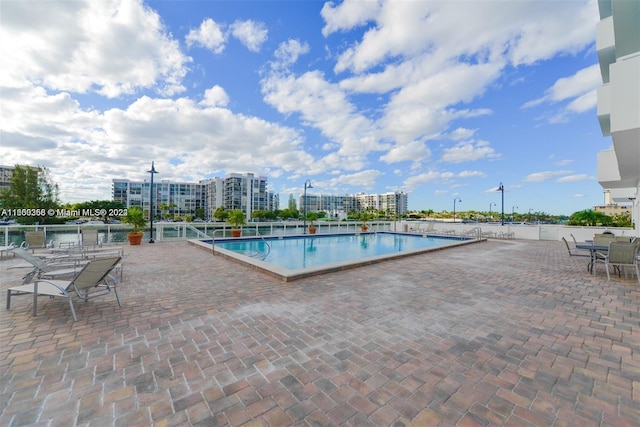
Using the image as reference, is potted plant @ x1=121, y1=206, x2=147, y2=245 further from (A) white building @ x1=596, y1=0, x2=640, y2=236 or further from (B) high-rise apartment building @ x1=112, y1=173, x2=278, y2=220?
(B) high-rise apartment building @ x1=112, y1=173, x2=278, y2=220

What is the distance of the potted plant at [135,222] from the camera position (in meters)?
10.9

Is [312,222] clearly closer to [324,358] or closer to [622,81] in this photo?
[622,81]

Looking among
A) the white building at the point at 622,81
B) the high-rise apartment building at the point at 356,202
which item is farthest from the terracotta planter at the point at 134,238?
the high-rise apartment building at the point at 356,202

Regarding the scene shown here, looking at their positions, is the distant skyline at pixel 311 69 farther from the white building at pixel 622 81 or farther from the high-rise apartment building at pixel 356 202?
the high-rise apartment building at pixel 356 202

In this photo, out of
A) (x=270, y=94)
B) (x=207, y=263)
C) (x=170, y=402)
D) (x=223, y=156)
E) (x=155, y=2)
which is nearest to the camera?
(x=170, y=402)

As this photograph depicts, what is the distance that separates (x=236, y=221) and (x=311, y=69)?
382 inches

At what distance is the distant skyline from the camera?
302 inches

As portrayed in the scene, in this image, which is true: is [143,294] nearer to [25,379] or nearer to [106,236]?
[25,379]

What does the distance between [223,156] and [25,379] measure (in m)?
60.8

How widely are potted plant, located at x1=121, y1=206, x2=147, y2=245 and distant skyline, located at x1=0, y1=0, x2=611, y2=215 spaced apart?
3.88 metres

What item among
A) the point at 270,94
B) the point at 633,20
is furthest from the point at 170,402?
the point at 270,94

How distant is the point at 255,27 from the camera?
10.2 metres

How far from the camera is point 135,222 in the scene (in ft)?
36.3

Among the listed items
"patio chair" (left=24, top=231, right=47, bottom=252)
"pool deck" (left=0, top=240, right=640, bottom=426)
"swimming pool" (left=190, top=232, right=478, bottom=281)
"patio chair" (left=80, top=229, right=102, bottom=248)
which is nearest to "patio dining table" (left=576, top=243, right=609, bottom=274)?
"pool deck" (left=0, top=240, right=640, bottom=426)
